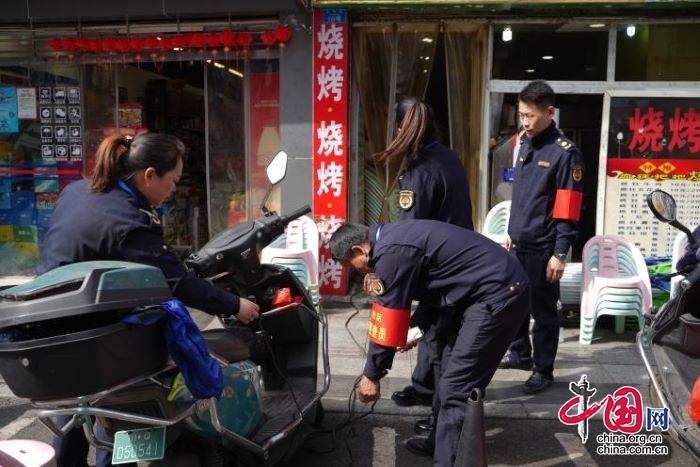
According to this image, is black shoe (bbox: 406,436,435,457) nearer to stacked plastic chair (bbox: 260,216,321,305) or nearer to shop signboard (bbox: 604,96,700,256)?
stacked plastic chair (bbox: 260,216,321,305)

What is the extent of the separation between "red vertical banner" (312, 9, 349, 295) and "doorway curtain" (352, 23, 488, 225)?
30 cm

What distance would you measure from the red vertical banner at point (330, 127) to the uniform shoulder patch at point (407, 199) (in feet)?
9.04

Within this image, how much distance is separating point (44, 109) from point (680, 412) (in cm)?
712

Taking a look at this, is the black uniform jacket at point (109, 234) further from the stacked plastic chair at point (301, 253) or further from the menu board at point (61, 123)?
the menu board at point (61, 123)

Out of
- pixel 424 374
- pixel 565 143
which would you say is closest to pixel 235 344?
pixel 424 374

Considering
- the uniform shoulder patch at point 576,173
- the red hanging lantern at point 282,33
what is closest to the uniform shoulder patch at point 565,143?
the uniform shoulder patch at point 576,173

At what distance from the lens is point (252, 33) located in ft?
21.6

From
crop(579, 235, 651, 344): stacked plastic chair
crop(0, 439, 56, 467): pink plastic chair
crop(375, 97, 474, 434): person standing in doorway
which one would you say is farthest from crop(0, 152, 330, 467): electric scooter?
crop(579, 235, 651, 344): stacked plastic chair

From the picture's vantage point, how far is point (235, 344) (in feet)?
9.81

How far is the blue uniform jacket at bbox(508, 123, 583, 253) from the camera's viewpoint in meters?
4.16

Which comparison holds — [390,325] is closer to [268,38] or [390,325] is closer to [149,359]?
[149,359]

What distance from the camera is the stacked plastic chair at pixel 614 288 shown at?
5.41 meters

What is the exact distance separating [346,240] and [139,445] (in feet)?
3.98

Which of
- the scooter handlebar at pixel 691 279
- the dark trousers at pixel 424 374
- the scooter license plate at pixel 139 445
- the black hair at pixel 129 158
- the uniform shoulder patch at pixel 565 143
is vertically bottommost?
the dark trousers at pixel 424 374
